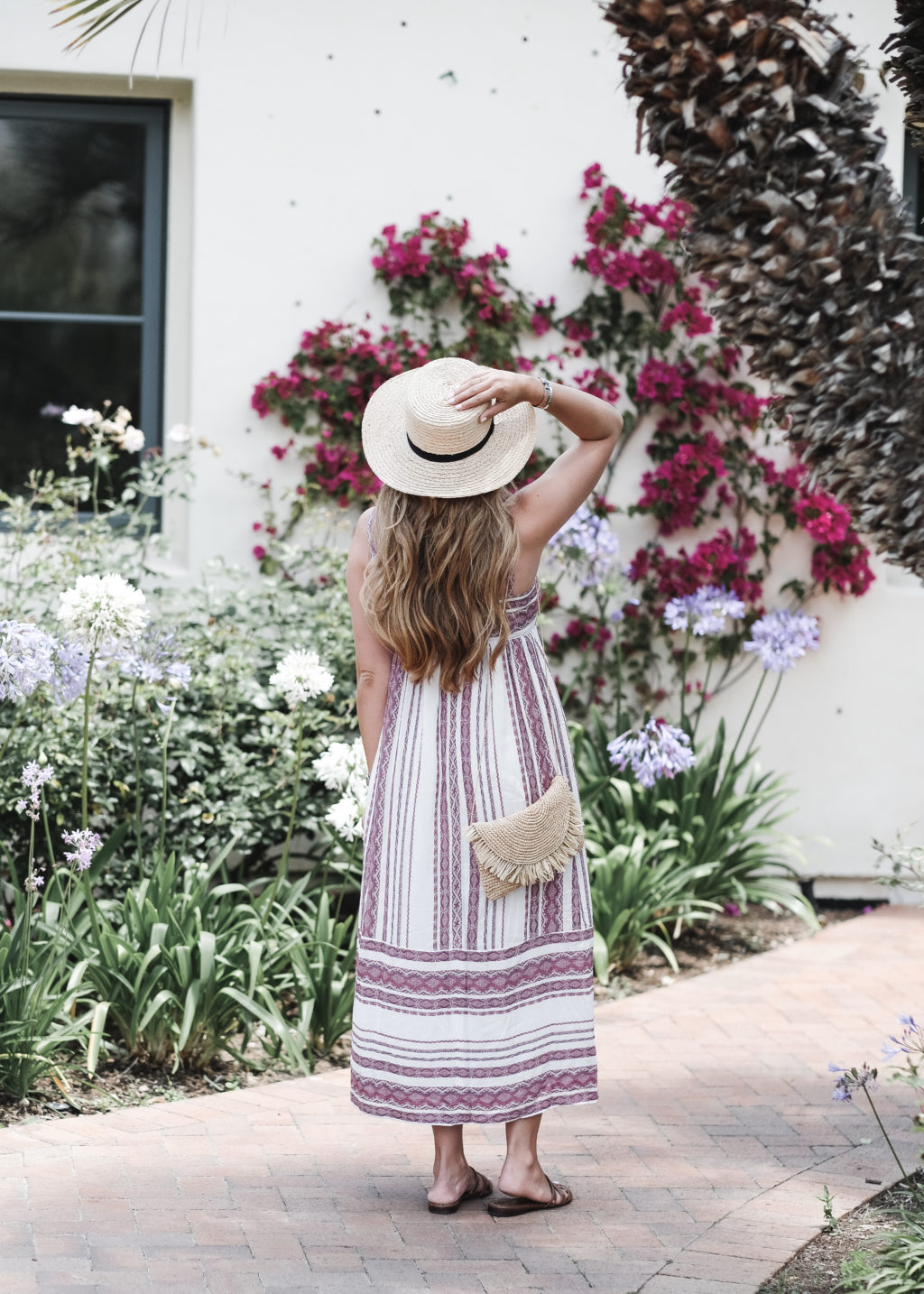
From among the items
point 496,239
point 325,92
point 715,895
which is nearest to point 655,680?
point 715,895

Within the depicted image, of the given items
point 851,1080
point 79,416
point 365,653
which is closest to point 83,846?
point 365,653

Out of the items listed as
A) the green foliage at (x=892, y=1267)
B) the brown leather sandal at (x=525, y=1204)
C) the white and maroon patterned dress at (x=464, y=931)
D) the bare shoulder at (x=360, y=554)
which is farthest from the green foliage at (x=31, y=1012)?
the green foliage at (x=892, y=1267)

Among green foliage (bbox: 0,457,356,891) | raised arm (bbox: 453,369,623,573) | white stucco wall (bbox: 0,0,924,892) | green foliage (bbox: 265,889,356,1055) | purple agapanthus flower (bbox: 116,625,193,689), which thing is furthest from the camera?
white stucco wall (bbox: 0,0,924,892)

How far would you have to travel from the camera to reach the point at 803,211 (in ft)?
7.13

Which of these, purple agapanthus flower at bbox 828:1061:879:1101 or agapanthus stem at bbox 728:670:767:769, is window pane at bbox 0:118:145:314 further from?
purple agapanthus flower at bbox 828:1061:879:1101

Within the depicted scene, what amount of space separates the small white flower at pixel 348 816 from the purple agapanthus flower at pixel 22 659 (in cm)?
91

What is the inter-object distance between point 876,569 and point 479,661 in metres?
4.06

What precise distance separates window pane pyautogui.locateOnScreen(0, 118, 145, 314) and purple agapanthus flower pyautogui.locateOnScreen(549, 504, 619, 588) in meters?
2.39

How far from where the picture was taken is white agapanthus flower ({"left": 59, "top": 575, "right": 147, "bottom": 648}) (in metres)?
3.98

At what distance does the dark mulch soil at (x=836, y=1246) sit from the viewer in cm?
288

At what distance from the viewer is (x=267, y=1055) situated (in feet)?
14.1

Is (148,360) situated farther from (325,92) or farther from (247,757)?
(247,757)

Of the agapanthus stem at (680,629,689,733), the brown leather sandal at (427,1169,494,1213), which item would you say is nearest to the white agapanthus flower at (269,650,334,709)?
the brown leather sandal at (427,1169,494,1213)

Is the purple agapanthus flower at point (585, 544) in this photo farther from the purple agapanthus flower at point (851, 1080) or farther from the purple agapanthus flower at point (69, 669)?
the purple agapanthus flower at point (851, 1080)
